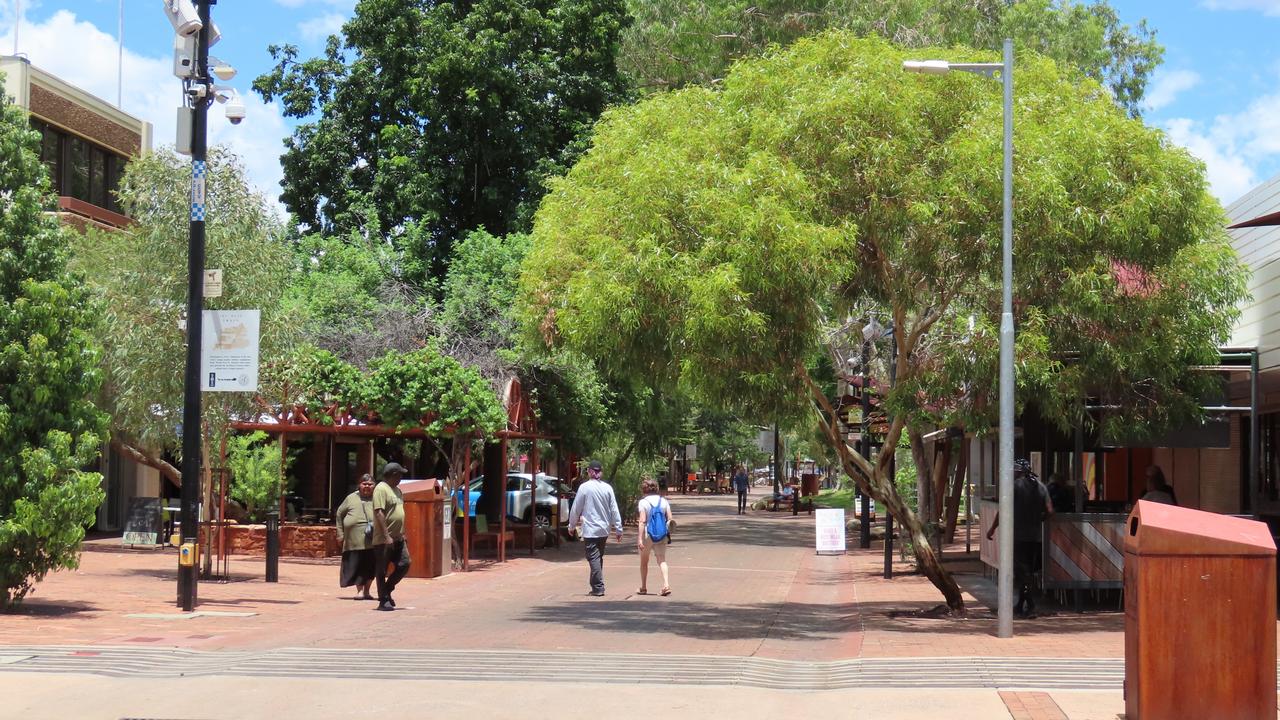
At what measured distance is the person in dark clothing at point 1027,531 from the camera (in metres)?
15.2

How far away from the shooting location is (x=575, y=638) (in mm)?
13047

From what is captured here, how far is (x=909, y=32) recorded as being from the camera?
3019cm

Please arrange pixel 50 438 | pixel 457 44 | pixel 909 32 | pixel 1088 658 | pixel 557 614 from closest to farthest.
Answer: pixel 1088 658 < pixel 50 438 < pixel 557 614 < pixel 909 32 < pixel 457 44

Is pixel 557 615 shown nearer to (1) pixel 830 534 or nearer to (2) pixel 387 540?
(2) pixel 387 540

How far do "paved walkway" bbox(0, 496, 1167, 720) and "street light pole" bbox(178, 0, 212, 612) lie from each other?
904 mm

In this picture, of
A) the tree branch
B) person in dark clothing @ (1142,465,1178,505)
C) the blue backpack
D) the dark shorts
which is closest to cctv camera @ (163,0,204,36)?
the blue backpack

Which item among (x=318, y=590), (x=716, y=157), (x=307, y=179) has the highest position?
(x=307, y=179)

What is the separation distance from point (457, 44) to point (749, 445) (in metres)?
59.3

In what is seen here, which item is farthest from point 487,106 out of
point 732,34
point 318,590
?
point 318,590

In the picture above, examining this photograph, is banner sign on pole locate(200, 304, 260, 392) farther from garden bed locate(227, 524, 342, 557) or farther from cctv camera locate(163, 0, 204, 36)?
garden bed locate(227, 524, 342, 557)

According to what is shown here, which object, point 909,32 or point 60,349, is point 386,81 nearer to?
point 909,32

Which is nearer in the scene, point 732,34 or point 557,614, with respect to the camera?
point 557,614

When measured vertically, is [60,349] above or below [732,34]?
below

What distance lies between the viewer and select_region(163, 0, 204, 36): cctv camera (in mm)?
14891
